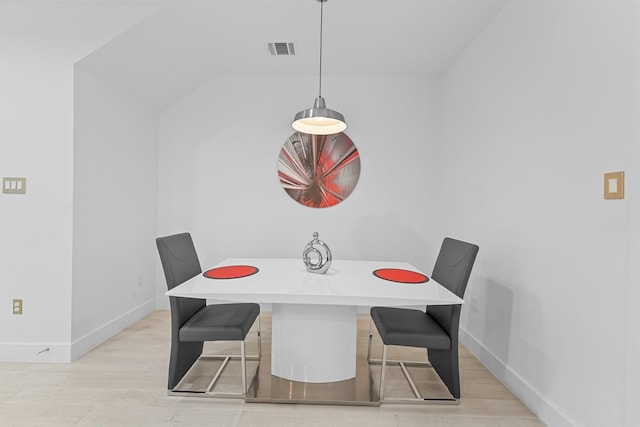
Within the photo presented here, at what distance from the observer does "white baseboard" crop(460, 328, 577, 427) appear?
5.38ft

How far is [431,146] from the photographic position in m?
3.38

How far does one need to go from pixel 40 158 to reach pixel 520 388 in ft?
11.2

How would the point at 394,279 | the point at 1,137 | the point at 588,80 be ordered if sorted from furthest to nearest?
the point at 1,137 → the point at 394,279 → the point at 588,80

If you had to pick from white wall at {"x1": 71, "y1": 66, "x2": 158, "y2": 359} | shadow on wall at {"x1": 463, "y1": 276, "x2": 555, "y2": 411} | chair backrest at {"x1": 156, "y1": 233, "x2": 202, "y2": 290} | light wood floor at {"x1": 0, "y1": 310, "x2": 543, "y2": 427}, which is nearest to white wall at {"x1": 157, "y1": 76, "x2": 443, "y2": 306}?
white wall at {"x1": 71, "y1": 66, "x2": 158, "y2": 359}

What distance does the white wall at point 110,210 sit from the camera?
2.39m

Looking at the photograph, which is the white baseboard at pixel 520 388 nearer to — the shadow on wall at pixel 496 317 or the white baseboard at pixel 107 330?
the shadow on wall at pixel 496 317

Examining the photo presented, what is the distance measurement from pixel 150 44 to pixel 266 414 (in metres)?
2.66

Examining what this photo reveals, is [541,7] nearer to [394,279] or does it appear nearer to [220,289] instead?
[394,279]

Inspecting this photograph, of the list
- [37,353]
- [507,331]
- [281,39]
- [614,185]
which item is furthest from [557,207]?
[37,353]

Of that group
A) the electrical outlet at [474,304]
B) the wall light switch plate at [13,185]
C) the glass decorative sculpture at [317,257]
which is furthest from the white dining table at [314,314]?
the wall light switch plate at [13,185]

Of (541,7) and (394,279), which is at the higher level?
(541,7)

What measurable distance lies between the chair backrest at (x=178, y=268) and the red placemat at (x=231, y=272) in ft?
0.57

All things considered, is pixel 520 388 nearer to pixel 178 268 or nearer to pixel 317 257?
pixel 317 257

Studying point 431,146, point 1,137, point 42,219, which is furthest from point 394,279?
point 1,137
